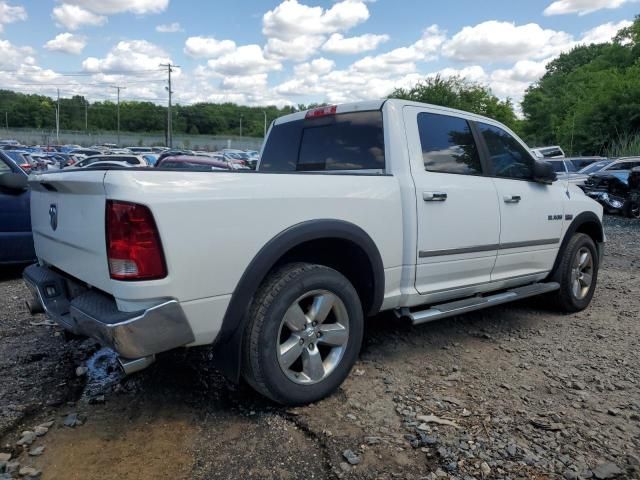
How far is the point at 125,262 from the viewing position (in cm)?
229

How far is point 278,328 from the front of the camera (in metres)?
2.69

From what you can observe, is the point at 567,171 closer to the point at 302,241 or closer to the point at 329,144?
the point at 329,144

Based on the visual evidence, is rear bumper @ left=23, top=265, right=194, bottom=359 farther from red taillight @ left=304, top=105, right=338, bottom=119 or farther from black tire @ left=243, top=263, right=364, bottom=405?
red taillight @ left=304, top=105, right=338, bottom=119

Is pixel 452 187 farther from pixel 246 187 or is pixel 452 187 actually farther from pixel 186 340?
pixel 186 340

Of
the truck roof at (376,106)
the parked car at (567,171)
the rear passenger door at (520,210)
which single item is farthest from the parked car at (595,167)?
the truck roof at (376,106)

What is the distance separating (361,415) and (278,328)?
2.33ft

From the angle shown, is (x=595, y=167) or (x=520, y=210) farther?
(x=595, y=167)

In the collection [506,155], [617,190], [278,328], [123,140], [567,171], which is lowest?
[278,328]

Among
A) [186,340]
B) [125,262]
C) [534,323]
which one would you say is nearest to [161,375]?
[186,340]

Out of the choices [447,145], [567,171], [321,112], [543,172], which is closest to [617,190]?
[567,171]

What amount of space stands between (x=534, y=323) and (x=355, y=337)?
232cm

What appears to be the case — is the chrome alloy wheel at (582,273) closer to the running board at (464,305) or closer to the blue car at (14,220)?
the running board at (464,305)

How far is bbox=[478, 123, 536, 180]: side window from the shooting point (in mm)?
4098

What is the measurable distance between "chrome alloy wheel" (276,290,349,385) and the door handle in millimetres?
932
